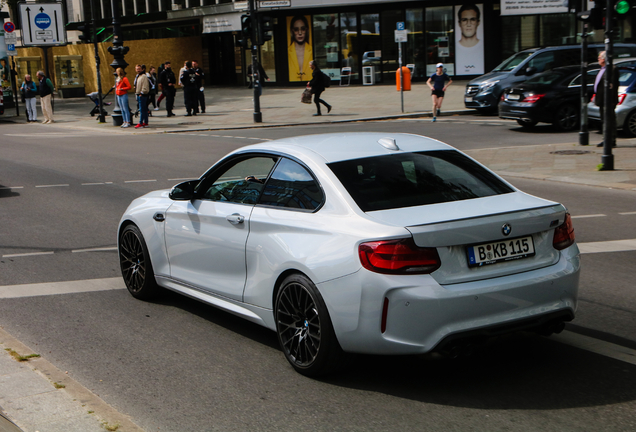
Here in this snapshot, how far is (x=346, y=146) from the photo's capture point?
210 inches

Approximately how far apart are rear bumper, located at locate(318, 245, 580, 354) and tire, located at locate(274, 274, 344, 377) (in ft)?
0.28

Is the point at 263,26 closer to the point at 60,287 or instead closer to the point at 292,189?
the point at 60,287

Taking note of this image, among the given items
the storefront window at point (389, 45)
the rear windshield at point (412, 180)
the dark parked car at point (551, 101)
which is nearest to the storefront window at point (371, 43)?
the storefront window at point (389, 45)

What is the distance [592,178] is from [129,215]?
8.65 metres

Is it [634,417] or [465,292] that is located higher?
[465,292]

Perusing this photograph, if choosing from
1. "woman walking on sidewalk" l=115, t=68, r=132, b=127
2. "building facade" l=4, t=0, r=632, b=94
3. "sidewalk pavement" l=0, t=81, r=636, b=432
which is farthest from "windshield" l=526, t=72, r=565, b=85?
"building facade" l=4, t=0, r=632, b=94

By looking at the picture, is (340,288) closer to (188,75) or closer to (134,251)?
(134,251)

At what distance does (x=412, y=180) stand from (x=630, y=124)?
1500cm

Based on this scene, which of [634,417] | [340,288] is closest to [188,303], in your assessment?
[340,288]

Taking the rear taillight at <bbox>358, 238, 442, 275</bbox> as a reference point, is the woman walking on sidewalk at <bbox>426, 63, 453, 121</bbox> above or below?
above

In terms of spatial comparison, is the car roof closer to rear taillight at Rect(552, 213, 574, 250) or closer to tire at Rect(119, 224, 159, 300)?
rear taillight at Rect(552, 213, 574, 250)

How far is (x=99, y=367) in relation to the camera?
507 centimetres

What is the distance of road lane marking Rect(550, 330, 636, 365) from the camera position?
16.1 feet

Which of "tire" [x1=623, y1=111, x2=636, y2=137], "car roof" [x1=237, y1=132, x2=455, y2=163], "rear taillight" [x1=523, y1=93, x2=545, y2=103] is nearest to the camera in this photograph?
"car roof" [x1=237, y1=132, x2=455, y2=163]
